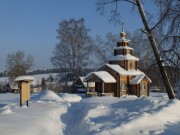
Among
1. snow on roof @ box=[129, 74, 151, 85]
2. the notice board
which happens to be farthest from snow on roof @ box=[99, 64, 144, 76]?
the notice board

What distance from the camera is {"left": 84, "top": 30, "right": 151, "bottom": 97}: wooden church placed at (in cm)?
4225

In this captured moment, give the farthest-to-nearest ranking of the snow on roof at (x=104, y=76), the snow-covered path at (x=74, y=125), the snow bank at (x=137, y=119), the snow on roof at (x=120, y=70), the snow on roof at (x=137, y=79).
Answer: the snow on roof at (x=137, y=79) < the snow on roof at (x=120, y=70) < the snow on roof at (x=104, y=76) < the snow-covered path at (x=74, y=125) < the snow bank at (x=137, y=119)

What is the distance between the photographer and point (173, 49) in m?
15.8

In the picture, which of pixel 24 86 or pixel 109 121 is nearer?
pixel 109 121

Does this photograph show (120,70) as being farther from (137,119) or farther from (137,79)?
(137,119)

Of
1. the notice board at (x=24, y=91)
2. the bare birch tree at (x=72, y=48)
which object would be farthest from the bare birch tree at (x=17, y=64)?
the notice board at (x=24, y=91)

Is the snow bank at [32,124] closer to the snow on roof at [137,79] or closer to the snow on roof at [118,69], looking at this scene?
the snow on roof at [118,69]

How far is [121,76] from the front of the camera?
4344 centimetres

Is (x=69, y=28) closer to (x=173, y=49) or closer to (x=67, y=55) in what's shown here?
(x=67, y=55)

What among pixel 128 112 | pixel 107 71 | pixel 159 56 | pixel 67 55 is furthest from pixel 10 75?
pixel 128 112

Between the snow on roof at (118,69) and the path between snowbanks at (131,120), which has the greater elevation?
the snow on roof at (118,69)

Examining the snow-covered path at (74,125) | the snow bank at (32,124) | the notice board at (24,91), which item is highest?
the notice board at (24,91)

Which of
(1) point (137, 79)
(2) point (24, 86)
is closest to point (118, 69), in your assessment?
(1) point (137, 79)

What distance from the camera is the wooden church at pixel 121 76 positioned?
42.2m
